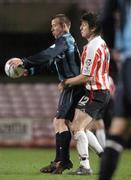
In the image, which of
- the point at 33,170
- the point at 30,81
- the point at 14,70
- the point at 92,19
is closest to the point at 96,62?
the point at 92,19

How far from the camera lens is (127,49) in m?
4.93

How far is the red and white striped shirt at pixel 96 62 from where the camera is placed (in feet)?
25.1

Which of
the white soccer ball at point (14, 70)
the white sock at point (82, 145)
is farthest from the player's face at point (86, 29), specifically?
the white sock at point (82, 145)

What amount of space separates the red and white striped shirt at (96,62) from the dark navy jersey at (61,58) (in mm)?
204

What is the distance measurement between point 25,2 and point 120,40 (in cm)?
1214

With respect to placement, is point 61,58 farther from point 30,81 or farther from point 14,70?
point 30,81

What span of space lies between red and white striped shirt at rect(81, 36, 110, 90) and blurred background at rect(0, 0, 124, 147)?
21.2 ft

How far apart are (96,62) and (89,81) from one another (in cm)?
22

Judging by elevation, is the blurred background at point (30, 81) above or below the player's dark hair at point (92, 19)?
below

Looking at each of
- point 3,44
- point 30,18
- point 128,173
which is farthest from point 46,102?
point 128,173

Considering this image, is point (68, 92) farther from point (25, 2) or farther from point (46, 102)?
point (25, 2)

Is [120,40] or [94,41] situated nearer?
[120,40]

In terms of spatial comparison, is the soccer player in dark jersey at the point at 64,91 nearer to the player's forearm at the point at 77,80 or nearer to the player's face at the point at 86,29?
the player's face at the point at 86,29

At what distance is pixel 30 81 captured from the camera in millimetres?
16812
